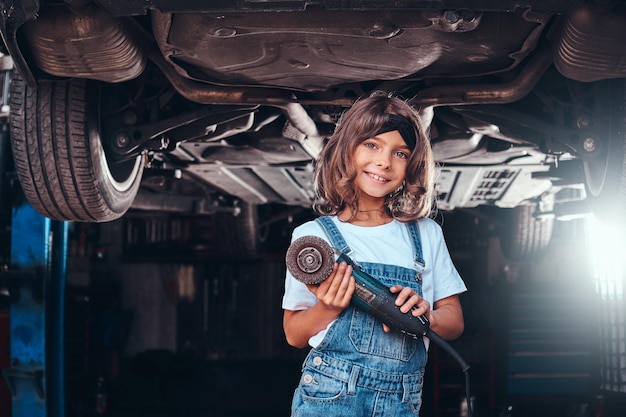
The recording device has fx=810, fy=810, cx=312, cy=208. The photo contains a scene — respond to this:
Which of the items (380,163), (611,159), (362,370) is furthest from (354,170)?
(611,159)

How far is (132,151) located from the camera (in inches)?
120

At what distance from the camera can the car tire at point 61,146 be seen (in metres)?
2.80

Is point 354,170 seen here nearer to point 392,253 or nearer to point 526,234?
point 392,253

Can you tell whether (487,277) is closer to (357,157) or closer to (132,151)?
(132,151)

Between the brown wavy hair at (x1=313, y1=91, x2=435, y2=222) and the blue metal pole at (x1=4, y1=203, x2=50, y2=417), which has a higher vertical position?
the brown wavy hair at (x1=313, y1=91, x2=435, y2=222)

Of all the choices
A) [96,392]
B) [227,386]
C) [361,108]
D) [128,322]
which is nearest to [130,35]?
[361,108]

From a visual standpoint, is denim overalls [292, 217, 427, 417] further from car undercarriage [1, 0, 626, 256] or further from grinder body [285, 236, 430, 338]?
car undercarriage [1, 0, 626, 256]

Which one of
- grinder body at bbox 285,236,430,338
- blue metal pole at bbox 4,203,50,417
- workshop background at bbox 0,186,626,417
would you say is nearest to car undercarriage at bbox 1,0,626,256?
blue metal pole at bbox 4,203,50,417

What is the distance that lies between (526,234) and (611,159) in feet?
9.47

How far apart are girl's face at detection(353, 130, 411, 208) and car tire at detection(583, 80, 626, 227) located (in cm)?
131

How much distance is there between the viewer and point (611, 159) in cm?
266

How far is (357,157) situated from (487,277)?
652 cm

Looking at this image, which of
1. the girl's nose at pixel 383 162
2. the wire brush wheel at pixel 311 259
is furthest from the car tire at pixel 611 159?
the wire brush wheel at pixel 311 259

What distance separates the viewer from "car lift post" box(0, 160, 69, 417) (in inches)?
141
